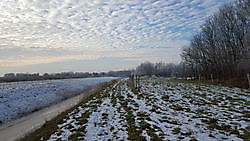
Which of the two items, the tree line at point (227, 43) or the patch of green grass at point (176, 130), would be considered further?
the tree line at point (227, 43)

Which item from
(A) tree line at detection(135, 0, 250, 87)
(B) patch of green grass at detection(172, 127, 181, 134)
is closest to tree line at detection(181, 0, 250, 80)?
(A) tree line at detection(135, 0, 250, 87)

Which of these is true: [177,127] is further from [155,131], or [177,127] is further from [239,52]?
[239,52]

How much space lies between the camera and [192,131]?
615cm

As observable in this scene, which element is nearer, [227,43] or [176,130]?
[176,130]

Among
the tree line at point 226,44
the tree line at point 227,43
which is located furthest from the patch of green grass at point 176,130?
the tree line at point 227,43

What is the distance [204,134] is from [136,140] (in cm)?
234

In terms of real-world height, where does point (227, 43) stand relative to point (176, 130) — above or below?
above

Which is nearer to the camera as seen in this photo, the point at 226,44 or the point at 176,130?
the point at 176,130

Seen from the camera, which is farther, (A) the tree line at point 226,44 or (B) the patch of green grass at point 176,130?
(A) the tree line at point 226,44

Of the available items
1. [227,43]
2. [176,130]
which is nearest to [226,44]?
[227,43]

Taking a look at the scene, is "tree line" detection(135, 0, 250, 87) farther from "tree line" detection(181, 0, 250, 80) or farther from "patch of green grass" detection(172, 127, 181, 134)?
"patch of green grass" detection(172, 127, 181, 134)

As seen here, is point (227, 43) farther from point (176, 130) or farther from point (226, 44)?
point (176, 130)

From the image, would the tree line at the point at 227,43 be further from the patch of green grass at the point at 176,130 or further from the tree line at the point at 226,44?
the patch of green grass at the point at 176,130

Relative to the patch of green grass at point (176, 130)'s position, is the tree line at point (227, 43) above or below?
above
